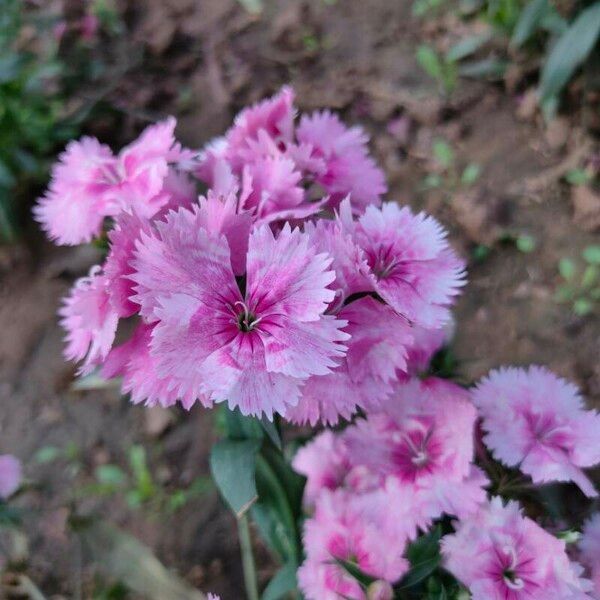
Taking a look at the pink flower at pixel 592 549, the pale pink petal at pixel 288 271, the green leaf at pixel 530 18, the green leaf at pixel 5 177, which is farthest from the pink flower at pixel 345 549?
the green leaf at pixel 530 18

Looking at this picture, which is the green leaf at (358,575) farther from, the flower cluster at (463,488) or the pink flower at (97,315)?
the pink flower at (97,315)

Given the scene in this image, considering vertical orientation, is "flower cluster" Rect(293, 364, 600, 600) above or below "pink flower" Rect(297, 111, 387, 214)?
below

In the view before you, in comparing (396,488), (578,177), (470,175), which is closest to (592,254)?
(578,177)

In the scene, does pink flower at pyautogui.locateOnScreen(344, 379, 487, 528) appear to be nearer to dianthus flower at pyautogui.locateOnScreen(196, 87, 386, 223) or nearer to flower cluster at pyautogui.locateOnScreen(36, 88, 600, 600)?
flower cluster at pyautogui.locateOnScreen(36, 88, 600, 600)

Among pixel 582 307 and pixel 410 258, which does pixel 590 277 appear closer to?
pixel 582 307

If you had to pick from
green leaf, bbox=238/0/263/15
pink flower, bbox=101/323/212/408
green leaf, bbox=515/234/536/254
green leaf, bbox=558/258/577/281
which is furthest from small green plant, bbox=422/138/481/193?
pink flower, bbox=101/323/212/408

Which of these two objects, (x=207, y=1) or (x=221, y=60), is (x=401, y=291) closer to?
(x=221, y=60)

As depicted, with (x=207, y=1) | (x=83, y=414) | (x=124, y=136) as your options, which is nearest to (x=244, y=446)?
(x=83, y=414)
